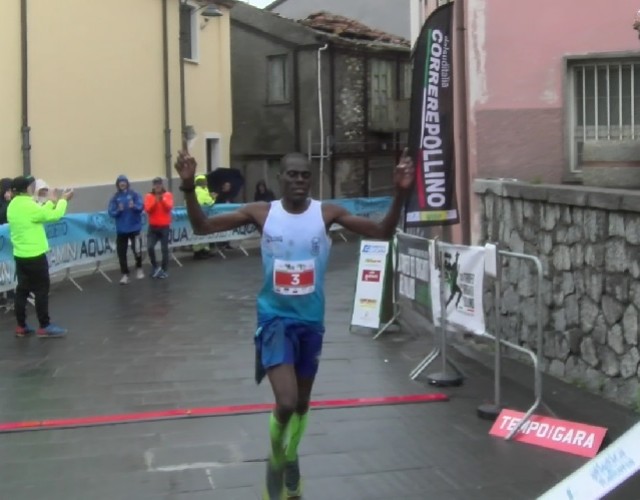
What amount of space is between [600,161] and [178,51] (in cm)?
1662

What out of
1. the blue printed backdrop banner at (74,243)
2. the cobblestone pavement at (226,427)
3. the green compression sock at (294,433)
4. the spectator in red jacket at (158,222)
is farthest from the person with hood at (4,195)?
the green compression sock at (294,433)

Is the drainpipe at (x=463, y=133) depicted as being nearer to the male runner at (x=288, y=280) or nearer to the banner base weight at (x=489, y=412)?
the banner base weight at (x=489, y=412)

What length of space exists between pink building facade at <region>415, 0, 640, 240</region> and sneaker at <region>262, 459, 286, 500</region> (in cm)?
564

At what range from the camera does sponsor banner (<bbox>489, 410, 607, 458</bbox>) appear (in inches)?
239

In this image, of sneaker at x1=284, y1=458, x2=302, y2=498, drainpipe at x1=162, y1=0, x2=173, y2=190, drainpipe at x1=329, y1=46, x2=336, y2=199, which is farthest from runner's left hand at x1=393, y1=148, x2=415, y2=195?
drainpipe at x1=329, y1=46, x2=336, y2=199

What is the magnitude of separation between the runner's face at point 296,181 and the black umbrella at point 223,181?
1899cm

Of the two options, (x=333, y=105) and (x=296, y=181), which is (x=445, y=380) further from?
(x=333, y=105)

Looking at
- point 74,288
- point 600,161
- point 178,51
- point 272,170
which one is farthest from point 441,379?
point 272,170

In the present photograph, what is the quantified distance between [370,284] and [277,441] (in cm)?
591

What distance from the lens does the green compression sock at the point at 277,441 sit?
197 inches

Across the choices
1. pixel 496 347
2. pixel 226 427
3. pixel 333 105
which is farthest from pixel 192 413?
pixel 333 105

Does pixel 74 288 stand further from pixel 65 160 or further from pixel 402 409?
pixel 402 409

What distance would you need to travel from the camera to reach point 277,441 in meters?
5.01

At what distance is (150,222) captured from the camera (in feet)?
55.4
